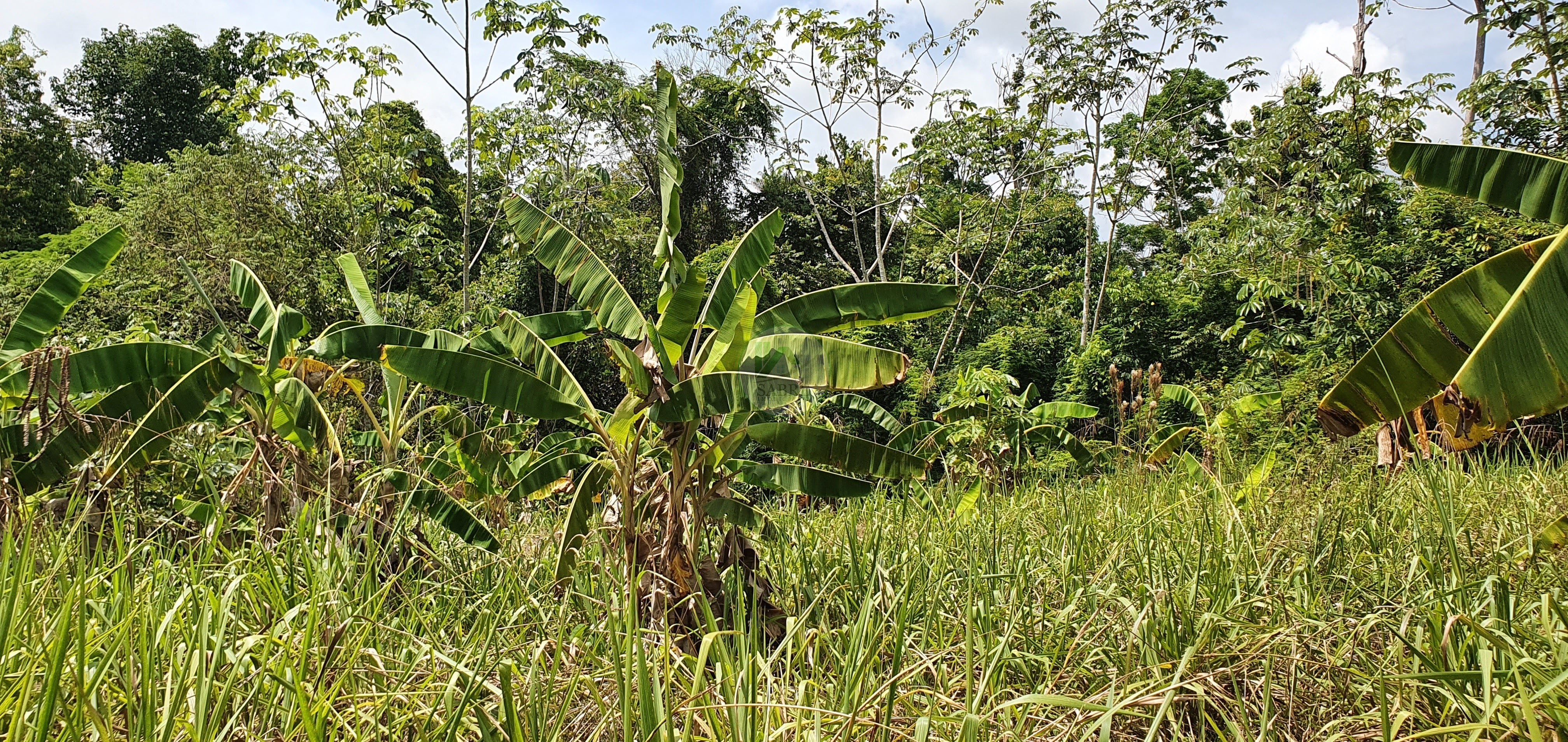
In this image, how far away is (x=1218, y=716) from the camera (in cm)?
234

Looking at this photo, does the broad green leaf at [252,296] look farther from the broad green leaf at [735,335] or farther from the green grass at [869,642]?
the broad green leaf at [735,335]

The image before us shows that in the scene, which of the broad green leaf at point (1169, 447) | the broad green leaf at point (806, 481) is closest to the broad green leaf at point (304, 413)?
the broad green leaf at point (806, 481)

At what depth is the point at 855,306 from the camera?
3836 mm

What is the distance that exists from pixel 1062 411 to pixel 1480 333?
4.21 meters

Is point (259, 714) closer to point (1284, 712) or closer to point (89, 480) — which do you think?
point (89, 480)

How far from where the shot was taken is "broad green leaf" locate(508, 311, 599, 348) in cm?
412

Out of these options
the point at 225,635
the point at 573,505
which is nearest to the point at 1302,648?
the point at 573,505

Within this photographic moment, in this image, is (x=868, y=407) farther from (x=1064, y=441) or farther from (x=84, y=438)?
(x=84, y=438)

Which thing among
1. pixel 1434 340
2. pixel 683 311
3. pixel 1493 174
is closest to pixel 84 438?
pixel 683 311

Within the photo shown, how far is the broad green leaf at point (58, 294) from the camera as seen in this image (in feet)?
12.6

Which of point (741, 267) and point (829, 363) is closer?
point (829, 363)

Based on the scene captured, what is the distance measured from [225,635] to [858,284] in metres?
2.65

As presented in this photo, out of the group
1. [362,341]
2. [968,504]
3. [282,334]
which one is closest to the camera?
[362,341]

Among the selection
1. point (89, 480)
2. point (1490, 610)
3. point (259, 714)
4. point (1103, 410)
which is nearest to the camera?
point (259, 714)
